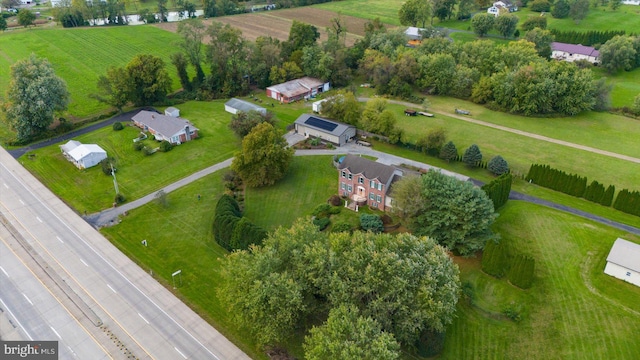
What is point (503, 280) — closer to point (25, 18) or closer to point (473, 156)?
point (473, 156)

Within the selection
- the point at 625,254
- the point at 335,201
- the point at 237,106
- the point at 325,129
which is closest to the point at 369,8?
the point at 237,106

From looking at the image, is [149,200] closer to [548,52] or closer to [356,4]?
[548,52]

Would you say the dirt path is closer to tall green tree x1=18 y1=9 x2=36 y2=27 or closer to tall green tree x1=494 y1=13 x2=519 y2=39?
tall green tree x1=494 y1=13 x2=519 y2=39

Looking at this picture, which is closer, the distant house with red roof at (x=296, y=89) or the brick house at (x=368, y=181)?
the brick house at (x=368, y=181)

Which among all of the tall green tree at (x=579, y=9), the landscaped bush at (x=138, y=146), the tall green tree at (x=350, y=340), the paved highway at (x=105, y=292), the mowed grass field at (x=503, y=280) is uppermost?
the tall green tree at (x=579, y=9)

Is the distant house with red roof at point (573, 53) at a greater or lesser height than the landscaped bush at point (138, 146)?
greater

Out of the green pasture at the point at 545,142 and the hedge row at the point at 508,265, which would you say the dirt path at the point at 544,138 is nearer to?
the green pasture at the point at 545,142

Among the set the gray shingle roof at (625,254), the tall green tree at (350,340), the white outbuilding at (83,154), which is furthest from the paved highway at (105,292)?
the gray shingle roof at (625,254)

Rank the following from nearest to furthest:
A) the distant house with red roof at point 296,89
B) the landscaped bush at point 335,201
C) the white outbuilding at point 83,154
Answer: the landscaped bush at point 335,201
the white outbuilding at point 83,154
the distant house with red roof at point 296,89

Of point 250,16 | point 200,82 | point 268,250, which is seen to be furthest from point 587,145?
point 250,16
